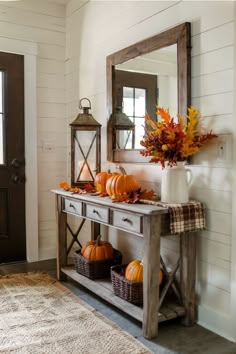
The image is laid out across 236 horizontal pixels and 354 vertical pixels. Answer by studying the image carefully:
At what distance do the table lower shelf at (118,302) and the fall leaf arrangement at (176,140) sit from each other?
2.89ft

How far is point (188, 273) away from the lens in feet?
7.80

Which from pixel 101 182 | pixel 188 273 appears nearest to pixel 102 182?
pixel 101 182

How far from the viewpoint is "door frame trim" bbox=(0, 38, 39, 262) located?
3736 millimetres

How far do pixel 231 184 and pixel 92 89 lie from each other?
1.79 metres

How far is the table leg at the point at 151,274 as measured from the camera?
218 cm

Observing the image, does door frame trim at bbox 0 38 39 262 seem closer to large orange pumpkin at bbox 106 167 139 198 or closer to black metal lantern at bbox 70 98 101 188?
black metal lantern at bbox 70 98 101 188

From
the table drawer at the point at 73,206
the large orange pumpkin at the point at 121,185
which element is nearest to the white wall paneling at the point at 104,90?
the large orange pumpkin at the point at 121,185

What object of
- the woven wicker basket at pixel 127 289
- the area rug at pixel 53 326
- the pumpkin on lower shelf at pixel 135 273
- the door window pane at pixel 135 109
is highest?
the door window pane at pixel 135 109

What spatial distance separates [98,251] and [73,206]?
0.39 meters

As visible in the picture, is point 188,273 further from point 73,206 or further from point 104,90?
point 104,90

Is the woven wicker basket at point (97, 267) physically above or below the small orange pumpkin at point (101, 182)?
below

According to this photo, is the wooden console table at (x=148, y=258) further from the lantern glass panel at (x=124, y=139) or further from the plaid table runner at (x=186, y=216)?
the lantern glass panel at (x=124, y=139)

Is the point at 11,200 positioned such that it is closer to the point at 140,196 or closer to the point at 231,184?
the point at 140,196

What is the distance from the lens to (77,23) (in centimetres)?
372
